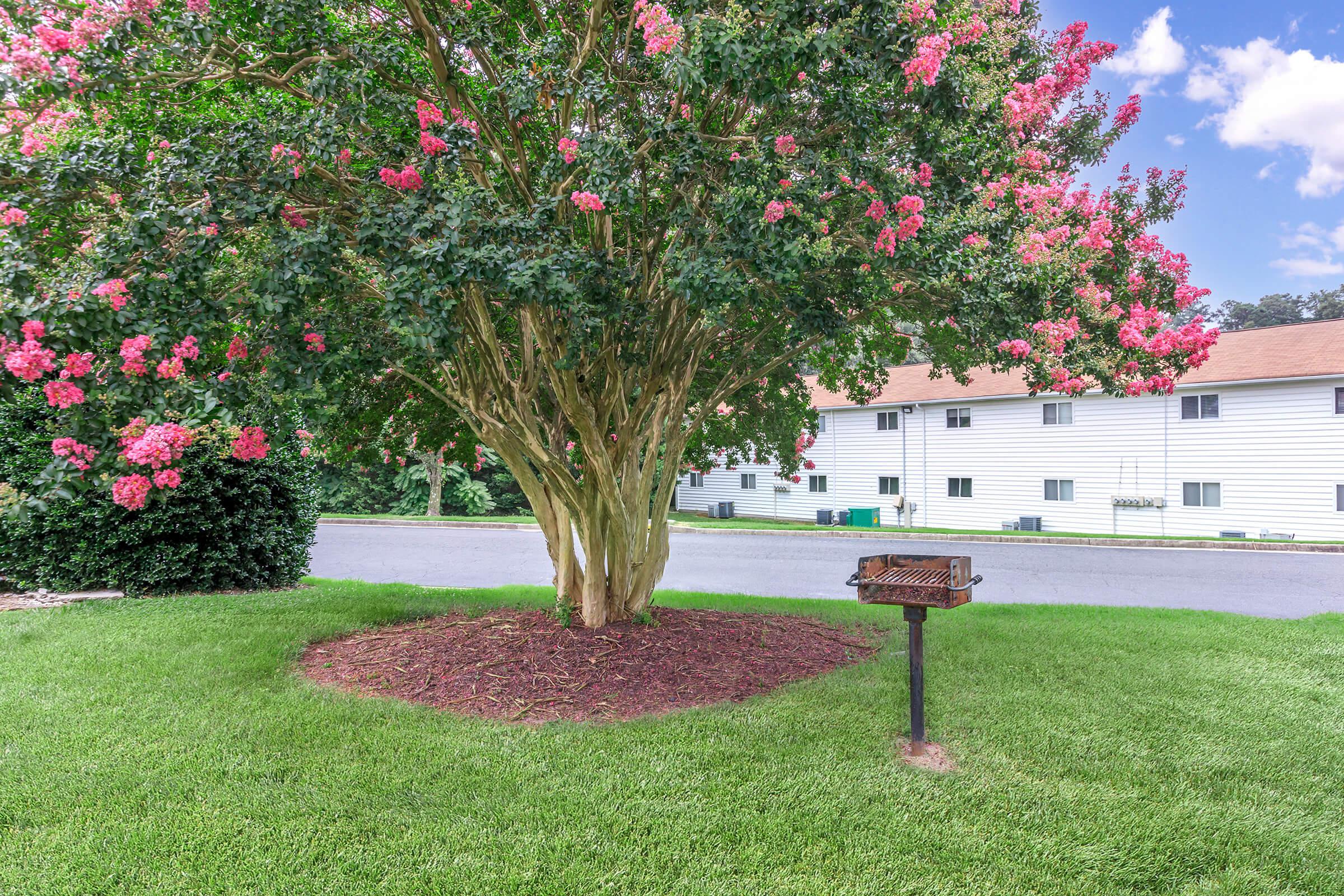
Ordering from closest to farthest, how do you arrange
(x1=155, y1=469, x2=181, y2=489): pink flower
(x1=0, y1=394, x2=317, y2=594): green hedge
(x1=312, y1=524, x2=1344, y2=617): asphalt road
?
(x1=155, y1=469, x2=181, y2=489): pink flower, (x1=0, y1=394, x2=317, y2=594): green hedge, (x1=312, y1=524, x2=1344, y2=617): asphalt road

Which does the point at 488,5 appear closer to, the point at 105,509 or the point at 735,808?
the point at 735,808

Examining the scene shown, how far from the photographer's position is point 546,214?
171 inches

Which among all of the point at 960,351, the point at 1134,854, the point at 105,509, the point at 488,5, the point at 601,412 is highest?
the point at 488,5

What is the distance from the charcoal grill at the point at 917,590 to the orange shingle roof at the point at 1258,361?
1181cm

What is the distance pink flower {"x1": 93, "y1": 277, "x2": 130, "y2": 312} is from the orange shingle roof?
44.3 feet

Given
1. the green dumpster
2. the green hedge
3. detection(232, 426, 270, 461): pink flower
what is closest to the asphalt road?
the green hedge

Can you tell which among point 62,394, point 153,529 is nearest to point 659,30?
point 62,394

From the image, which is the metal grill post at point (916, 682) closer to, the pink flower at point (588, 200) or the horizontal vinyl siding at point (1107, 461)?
the pink flower at point (588, 200)

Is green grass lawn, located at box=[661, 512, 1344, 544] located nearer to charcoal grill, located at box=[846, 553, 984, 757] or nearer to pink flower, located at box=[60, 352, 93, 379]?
charcoal grill, located at box=[846, 553, 984, 757]

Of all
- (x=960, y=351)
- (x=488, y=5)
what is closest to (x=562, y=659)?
(x=488, y=5)

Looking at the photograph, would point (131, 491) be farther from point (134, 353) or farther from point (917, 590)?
point (917, 590)

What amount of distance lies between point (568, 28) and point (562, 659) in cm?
465

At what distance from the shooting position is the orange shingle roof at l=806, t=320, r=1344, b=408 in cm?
1730

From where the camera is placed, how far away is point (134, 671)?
5.23 m
